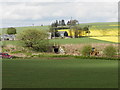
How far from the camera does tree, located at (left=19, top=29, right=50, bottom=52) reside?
69.4 meters

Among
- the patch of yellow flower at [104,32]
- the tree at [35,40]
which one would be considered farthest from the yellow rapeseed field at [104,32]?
the tree at [35,40]

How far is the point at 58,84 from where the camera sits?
21172 mm

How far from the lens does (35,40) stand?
7025 cm

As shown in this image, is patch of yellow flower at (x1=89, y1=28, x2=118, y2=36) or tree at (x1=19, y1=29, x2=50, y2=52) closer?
tree at (x1=19, y1=29, x2=50, y2=52)

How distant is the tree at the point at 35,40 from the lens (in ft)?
228

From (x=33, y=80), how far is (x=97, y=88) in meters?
5.66

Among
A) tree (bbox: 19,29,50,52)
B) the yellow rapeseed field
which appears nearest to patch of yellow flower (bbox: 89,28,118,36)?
the yellow rapeseed field

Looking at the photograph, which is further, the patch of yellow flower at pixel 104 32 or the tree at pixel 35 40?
the patch of yellow flower at pixel 104 32

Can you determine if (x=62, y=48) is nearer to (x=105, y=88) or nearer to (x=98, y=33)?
(x=98, y=33)

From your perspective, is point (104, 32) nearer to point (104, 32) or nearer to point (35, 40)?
point (104, 32)

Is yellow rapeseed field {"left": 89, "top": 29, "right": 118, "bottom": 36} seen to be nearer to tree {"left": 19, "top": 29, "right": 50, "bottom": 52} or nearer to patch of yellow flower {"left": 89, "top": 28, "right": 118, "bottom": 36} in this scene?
patch of yellow flower {"left": 89, "top": 28, "right": 118, "bottom": 36}

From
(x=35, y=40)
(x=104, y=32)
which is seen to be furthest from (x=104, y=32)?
(x=35, y=40)

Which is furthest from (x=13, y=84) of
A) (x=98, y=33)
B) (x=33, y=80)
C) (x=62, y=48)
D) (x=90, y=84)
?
(x=98, y=33)

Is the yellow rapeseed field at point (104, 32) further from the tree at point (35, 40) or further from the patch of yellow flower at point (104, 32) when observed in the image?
the tree at point (35, 40)
